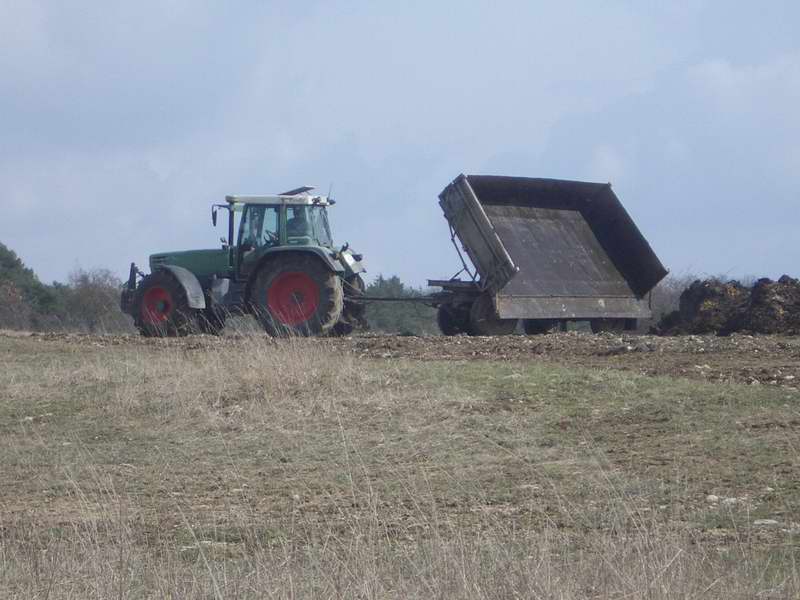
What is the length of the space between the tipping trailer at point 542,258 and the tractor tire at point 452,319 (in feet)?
0.07

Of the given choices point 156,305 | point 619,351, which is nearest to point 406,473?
point 619,351

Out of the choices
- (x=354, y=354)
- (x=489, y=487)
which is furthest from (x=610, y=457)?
(x=354, y=354)

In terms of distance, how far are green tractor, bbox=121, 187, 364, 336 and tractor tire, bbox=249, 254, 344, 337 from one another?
1cm

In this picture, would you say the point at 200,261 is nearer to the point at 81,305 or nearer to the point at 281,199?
the point at 281,199

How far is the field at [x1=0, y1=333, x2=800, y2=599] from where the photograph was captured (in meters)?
4.89

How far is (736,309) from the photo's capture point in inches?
625

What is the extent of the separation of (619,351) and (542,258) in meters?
4.60

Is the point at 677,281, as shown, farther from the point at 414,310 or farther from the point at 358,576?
the point at 358,576

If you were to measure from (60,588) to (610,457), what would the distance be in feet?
12.1

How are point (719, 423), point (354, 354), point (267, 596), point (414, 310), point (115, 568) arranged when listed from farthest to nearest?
point (414, 310)
point (354, 354)
point (719, 423)
point (115, 568)
point (267, 596)

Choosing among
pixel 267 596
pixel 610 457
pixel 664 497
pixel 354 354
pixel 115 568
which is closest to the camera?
pixel 267 596

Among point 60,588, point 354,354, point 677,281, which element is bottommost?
point 60,588

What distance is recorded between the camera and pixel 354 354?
13109 mm

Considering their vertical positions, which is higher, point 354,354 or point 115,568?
point 354,354
